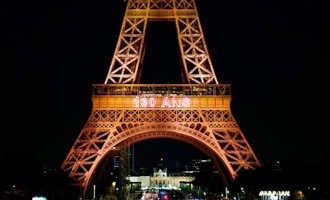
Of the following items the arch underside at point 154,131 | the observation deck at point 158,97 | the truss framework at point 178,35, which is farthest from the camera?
the truss framework at point 178,35

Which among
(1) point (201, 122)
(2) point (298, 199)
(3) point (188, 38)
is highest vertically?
(3) point (188, 38)

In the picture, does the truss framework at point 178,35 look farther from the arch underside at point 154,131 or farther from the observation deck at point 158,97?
the arch underside at point 154,131

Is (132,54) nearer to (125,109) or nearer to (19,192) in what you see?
(125,109)

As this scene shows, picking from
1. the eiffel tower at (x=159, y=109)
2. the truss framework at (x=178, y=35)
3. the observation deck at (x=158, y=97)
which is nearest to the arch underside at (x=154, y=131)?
the eiffel tower at (x=159, y=109)

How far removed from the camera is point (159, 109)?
47625 mm

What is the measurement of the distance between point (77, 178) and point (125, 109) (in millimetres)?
6215

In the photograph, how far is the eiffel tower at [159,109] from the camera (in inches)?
1848

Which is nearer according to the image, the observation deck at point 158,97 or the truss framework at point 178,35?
the observation deck at point 158,97

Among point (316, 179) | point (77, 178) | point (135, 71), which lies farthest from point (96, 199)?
point (316, 179)

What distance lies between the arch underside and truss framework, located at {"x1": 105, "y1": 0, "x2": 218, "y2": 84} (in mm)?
2714

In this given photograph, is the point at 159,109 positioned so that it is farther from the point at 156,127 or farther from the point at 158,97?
the point at 156,127

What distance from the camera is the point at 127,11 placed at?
4903cm

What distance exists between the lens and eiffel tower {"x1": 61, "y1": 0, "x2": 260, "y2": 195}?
154 ft

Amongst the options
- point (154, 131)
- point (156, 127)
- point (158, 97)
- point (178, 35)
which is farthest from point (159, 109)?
point (178, 35)
